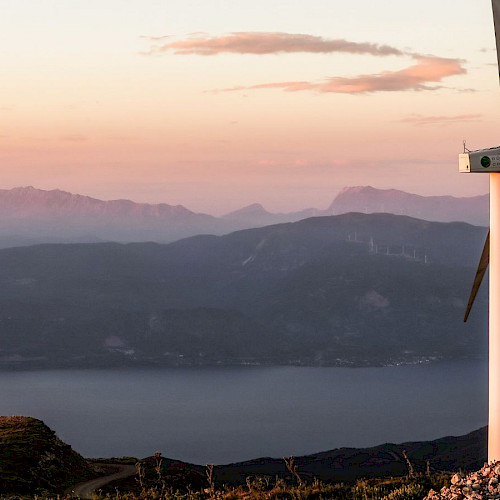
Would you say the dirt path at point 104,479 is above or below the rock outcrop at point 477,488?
below

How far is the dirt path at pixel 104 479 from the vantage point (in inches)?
3103

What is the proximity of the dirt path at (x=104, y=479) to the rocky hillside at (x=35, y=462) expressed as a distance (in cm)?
161

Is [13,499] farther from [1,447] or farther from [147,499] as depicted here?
[1,447]

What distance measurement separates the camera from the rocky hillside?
261 feet

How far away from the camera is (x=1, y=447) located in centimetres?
9012

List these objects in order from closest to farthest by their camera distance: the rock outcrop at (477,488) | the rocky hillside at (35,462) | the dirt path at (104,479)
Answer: the rock outcrop at (477,488)
the dirt path at (104,479)
the rocky hillside at (35,462)

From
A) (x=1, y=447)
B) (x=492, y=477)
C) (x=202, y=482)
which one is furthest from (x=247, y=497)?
(x=1, y=447)

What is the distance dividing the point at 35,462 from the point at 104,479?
713 cm

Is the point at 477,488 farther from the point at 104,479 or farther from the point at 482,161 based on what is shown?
the point at 104,479

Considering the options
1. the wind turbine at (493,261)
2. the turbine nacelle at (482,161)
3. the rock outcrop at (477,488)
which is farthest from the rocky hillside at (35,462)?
the turbine nacelle at (482,161)

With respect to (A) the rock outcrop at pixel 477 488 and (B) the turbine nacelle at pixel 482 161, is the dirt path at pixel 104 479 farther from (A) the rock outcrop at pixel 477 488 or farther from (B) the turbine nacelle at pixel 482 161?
(B) the turbine nacelle at pixel 482 161

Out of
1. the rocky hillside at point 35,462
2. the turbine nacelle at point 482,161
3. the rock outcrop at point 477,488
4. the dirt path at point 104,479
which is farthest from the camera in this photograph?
the rocky hillside at point 35,462

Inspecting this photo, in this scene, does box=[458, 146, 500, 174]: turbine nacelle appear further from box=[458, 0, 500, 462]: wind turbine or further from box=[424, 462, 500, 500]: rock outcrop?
box=[424, 462, 500, 500]: rock outcrop

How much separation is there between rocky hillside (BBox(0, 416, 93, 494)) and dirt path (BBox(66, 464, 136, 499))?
1.61m
